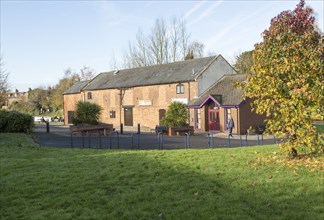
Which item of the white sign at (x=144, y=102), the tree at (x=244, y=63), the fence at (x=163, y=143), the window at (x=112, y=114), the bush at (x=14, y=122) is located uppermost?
the tree at (x=244, y=63)

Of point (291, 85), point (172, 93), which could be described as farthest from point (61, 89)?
point (291, 85)

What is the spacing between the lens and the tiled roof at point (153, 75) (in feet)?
121

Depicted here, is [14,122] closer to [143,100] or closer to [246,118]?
[143,100]

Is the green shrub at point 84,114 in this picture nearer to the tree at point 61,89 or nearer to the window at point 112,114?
the window at point 112,114

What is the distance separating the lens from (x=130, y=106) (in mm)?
41719

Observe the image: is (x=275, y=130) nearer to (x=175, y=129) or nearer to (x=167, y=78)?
(x=175, y=129)

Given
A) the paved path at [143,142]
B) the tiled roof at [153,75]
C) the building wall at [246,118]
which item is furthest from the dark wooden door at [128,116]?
the paved path at [143,142]

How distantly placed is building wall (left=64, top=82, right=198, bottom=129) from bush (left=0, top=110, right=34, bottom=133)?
592 inches

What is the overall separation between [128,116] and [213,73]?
12034 mm

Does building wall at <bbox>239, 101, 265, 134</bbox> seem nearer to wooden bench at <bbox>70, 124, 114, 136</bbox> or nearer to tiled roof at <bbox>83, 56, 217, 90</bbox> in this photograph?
tiled roof at <bbox>83, 56, 217, 90</bbox>

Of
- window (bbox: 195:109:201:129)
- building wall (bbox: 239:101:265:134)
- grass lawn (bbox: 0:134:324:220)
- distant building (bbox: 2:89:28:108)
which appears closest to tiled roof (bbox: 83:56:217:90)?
window (bbox: 195:109:201:129)

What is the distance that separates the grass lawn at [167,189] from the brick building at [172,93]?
70.2ft

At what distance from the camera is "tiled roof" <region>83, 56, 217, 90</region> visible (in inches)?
1448

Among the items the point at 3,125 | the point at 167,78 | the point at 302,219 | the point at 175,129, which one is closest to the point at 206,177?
the point at 302,219
